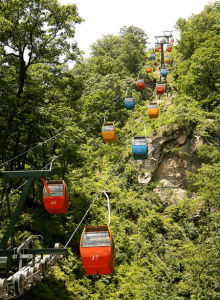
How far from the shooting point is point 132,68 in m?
35.0

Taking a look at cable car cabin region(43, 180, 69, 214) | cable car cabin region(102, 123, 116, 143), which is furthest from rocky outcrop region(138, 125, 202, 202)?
cable car cabin region(43, 180, 69, 214)

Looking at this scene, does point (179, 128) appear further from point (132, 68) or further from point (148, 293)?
point (132, 68)

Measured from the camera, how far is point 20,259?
608cm

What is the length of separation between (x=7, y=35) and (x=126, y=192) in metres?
11.5

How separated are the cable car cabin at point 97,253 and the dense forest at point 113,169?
2.05m

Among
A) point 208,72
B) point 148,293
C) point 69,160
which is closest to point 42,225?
point 69,160

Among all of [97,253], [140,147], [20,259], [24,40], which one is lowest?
[20,259]

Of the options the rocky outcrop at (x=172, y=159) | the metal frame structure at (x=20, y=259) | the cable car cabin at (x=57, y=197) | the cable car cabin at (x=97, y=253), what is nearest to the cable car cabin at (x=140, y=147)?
the cable car cabin at (x=57, y=197)

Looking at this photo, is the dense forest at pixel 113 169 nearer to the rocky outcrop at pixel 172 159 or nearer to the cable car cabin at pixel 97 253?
the rocky outcrop at pixel 172 159

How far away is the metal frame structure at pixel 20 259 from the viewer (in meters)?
5.43

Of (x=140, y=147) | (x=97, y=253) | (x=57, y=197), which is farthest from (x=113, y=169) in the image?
(x=97, y=253)

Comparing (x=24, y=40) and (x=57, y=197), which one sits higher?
(x=24, y=40)

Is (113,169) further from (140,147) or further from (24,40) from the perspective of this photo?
(24,40)

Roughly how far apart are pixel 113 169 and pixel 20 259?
10424mm
